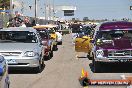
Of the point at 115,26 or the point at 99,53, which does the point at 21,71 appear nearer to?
the point at 99,53

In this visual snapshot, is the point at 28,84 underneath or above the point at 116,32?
underneath

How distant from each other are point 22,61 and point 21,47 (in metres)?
0.56

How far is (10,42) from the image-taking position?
16.4m

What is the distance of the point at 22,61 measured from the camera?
15.3 m

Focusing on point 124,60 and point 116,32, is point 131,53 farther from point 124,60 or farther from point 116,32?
point 116,32

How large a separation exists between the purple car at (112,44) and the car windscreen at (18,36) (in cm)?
242

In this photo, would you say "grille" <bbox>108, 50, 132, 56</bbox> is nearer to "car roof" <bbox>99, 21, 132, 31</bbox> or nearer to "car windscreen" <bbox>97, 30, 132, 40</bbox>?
"car windscreen" <bbox>97, 30, 132, 40</bbox>

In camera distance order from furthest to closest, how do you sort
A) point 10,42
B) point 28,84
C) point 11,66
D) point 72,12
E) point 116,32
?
1. point 72,12
2. point 116,32
3. point 10,42
4. point 11,66
5. point 28,84

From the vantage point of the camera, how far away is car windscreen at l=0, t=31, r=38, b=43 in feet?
54.9

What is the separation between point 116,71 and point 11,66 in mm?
4021

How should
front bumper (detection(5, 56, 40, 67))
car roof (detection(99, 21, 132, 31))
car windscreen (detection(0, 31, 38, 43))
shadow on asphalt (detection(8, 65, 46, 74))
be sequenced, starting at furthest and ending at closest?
car roof (detection(99, 21, 132, 31)) → car windscreen (detection(0, 31, 38, 43)) → shadow on asphalt (detection(8, 65, 46, 74)) → front bumper (detection(5, 56, 40, 67))

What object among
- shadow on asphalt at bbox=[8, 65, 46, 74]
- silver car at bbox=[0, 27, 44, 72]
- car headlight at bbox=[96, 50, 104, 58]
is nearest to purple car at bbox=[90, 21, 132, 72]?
car headlight at bbox=[96, 50, 104, 58]

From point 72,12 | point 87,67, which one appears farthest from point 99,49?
point 72,12

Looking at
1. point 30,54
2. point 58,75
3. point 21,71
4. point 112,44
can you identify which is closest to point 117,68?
point 112,44
